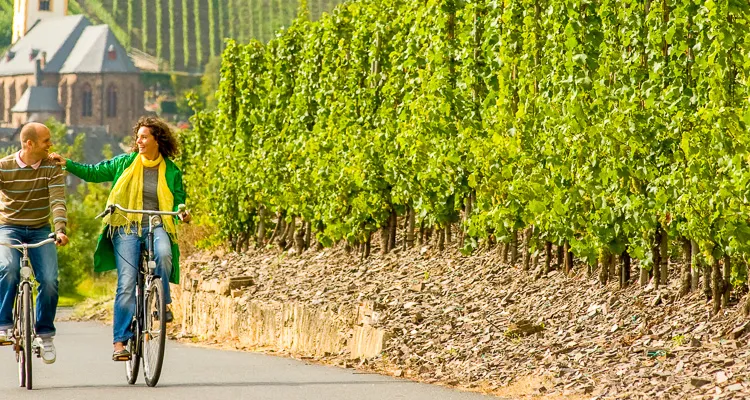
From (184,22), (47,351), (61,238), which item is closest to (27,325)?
(47,351)

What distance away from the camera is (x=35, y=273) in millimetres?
8570

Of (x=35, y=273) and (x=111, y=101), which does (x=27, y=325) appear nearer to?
(x=35, y=273)

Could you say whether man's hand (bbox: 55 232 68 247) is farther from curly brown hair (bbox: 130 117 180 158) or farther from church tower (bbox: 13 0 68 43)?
church tower (bbox: 13 0 68 43)

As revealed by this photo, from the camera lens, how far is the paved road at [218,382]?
818 centimetres

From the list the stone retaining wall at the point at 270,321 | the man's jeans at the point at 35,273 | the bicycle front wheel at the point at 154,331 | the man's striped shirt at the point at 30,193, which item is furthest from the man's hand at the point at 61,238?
the stone retaining wall at the point at 270,321

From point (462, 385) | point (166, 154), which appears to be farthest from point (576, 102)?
point (166, 154)

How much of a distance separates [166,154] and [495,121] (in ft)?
13.7

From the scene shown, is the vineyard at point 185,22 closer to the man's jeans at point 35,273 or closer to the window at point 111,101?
the window at point 111,101

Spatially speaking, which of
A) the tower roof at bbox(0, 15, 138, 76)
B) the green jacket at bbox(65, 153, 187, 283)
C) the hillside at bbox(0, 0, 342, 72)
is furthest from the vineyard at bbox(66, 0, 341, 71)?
the green jacket at bbox(65, 153, 187, 283)

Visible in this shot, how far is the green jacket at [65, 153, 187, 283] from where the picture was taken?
28.4 feet

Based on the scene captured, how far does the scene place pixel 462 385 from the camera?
8867 millimetres

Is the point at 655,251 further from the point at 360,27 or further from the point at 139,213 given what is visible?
the point at 360,27

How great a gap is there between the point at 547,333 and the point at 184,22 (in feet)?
557

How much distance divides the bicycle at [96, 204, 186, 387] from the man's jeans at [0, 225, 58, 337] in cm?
41
